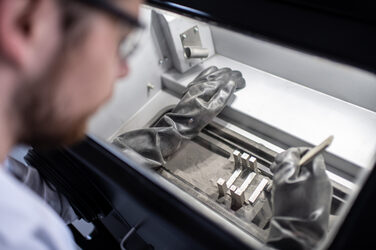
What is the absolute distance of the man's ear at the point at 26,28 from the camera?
339 mm

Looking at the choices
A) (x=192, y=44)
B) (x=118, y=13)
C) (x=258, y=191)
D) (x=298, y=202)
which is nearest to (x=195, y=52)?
(x=192, y=44)

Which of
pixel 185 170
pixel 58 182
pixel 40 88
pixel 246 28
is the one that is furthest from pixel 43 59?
pixel 185 170

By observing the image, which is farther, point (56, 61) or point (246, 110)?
point (246, 110)

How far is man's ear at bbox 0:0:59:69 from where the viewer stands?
339mm

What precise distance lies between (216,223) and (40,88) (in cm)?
39

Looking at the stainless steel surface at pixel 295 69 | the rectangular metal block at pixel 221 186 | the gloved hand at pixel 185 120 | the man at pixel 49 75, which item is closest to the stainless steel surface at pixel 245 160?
the rectangular metal block at pixel 221 186

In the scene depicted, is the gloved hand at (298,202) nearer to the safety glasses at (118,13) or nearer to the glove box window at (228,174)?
the glove box window at (228,174)

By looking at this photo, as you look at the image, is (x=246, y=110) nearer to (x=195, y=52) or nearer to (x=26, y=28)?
(x=195, y=52)

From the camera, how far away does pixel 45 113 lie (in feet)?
1.42

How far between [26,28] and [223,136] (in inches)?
38.3

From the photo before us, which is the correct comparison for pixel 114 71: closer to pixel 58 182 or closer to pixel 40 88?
pixel 40 88

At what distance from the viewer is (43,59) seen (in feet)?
1.27

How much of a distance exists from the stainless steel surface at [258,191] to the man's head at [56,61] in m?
0.69

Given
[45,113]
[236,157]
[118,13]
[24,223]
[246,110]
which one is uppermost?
[246,110]
